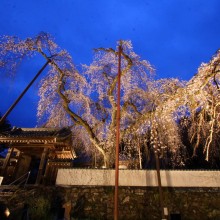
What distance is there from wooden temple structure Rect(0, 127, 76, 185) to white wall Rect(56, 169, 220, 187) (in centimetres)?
180

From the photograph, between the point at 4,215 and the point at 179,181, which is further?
the point at 179,181

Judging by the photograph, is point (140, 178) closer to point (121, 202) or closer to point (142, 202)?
point (142, 202)

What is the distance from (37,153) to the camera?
56.9 feet

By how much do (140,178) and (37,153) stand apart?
950 centimetres

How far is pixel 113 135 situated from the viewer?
12.7 m

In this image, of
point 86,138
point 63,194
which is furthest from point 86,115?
point 63,194

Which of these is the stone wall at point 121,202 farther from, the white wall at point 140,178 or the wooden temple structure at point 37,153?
the wooden temple structure at point 37,153

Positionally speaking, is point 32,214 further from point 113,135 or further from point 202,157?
point 202,157

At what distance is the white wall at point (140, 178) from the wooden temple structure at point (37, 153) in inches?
70.9

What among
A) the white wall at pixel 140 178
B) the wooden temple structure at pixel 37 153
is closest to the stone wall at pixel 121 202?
the white wall at pixel 140 178

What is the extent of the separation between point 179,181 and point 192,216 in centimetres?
175

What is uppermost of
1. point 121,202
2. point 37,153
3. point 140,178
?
point 37,153

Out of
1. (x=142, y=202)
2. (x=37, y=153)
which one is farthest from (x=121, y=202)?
(x=37, y=153)

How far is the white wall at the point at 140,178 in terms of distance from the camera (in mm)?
11492
